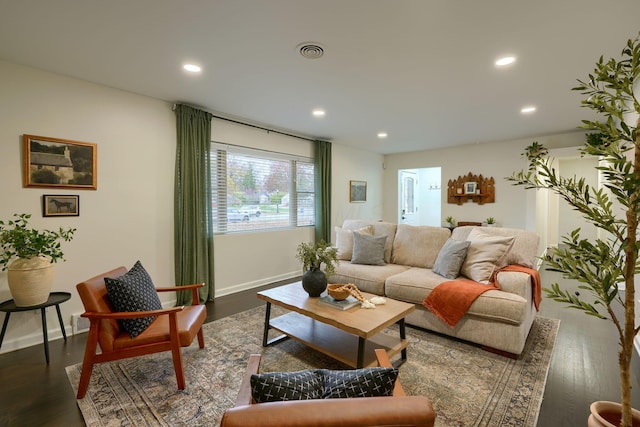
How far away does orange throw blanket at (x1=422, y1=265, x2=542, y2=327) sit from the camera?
8.62 feet

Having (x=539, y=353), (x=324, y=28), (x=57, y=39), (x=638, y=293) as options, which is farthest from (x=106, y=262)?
(x=638, y=293)

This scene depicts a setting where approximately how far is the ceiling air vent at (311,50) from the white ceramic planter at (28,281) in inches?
109

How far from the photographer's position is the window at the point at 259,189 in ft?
13.7

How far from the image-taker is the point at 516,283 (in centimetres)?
261

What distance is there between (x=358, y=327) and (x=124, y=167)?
117 inches

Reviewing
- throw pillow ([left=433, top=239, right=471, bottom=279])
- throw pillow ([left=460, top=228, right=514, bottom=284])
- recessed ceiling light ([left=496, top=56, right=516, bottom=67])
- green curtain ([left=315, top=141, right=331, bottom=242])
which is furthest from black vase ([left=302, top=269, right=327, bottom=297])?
green curtain ([left=315, top=141, right=331, bottom=242])

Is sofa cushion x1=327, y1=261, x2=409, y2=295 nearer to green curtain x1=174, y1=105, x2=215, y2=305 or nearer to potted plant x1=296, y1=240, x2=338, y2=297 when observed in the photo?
potted plant x1=296, y1=240, x2=338, y2=297

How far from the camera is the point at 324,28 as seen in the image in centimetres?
209

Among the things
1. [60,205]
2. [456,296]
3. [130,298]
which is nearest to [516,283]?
[456,296]

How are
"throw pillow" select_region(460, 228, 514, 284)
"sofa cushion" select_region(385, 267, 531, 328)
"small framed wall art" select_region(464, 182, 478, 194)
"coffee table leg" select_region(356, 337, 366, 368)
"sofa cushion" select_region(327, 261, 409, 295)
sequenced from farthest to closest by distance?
"small framed wall art" select_region(464, 182, 478, 194) → "sofa cushion" select_region(327, 261, 409, 295) → "throw pillow" select_region(460, 228, 514, 284) → "sofa cushion" select_region(385, 267, 531, 328) → "coffee table leg" select_region(356, 337, 366, 368)

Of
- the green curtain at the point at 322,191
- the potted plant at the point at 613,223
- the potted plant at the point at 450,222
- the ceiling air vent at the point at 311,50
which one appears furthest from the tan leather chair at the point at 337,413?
the potted plant at the point at 450,222

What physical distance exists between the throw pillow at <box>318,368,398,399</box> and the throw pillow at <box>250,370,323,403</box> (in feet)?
0.17

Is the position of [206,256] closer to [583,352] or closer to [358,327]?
[358,327]

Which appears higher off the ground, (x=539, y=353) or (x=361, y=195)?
(x=361, y=195)
